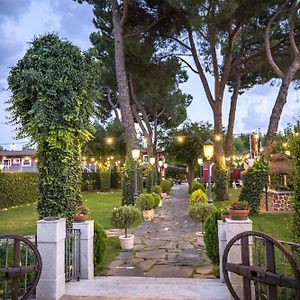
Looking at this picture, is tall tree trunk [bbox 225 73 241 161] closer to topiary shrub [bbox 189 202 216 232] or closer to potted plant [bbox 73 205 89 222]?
topiary shrub [bbox 189 202 216 232]

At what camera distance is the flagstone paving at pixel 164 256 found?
599cm

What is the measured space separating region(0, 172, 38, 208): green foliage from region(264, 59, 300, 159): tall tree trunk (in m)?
10.2

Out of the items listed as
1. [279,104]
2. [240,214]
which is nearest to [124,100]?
[279,104]

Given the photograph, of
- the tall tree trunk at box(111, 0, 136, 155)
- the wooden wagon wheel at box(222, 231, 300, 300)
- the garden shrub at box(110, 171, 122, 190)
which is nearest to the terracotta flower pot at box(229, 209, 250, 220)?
the wooden wagon wheel at box(222, 231, 300, 300)

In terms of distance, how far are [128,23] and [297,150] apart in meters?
11.6

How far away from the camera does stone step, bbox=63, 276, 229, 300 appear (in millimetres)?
4418

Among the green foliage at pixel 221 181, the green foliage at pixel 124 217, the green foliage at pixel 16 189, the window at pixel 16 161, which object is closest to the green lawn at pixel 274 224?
the green foliage at pixel 124 217

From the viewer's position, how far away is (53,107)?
519 cm

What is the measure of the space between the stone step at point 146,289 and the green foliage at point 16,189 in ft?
40.9

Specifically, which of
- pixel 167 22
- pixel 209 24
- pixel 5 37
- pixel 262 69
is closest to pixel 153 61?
pixel 167 22

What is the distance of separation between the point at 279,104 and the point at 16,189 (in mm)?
12997

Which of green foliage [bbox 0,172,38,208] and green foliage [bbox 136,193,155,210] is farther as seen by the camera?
green foliage [bbox 0,172,38,208]

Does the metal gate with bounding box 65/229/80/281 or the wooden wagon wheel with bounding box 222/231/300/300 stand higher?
the wooden wagon wheel with bounding box 222/231/300/300

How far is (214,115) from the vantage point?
17.8 meters
